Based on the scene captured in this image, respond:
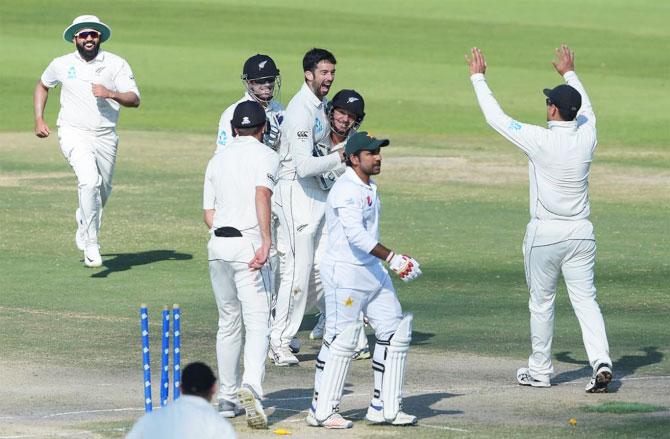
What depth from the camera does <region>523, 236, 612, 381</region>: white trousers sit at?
38.2ft

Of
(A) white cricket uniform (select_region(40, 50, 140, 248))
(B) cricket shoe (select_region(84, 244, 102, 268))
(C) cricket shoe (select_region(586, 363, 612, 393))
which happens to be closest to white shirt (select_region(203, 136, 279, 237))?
(C) cricket shoe (select_region(586, 363, 612, 393))

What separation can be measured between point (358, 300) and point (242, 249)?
2.76 feet

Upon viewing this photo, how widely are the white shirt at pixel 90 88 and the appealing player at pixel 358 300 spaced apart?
705 cm

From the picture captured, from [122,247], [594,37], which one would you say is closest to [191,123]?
[122,247]

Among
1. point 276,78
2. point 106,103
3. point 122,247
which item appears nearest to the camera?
point 276,78

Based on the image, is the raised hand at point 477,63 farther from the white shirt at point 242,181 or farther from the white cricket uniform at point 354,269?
the white shirt at point 242,181

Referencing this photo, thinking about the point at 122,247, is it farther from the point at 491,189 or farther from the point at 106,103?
the point at 491,189

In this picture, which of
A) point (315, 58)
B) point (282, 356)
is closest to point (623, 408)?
point (282, 356)

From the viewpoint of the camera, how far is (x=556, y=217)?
11688 mm

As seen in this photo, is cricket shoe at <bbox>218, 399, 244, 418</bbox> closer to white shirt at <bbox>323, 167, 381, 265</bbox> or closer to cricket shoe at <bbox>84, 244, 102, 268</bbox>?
white shirt at <bbox>323, 167, 381, 265</bbox>

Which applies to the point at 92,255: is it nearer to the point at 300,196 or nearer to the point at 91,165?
the point at 91,165

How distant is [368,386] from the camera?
11656 mm

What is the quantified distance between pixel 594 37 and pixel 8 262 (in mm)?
36120

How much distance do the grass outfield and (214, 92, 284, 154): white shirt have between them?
69.2 inches
